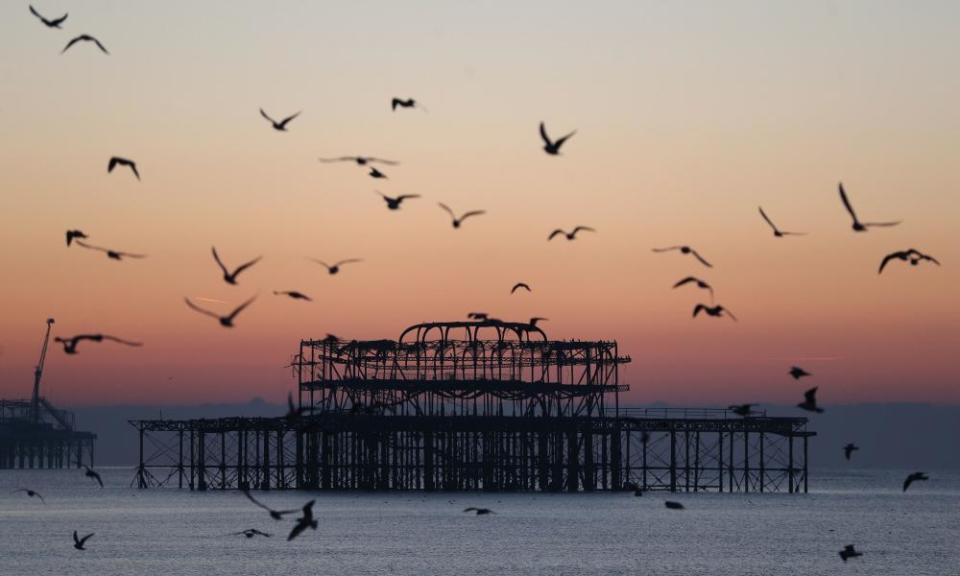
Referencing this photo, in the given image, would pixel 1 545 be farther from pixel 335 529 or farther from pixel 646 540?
pixel 646 540

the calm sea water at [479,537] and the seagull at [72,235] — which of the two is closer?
the seagull at [72,235]

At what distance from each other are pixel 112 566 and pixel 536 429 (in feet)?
131

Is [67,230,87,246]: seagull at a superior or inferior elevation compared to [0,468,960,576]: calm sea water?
superior

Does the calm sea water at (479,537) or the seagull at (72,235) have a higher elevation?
the seagull at (72,235)

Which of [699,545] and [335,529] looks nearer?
[699,545]

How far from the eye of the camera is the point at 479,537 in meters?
103

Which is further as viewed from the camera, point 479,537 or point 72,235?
point 479,537

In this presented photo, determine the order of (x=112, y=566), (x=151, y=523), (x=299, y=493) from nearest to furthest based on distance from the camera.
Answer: (x=112, y=566), (x=151, y=523), (x=299, y=493)

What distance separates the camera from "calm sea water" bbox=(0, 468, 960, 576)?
84750mm

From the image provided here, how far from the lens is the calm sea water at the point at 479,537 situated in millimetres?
84750

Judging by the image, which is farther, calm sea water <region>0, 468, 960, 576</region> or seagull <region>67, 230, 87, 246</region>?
calm sea water <region>0, 468, 960, 576</region>

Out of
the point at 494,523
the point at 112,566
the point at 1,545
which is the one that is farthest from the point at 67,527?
the point at 112,566

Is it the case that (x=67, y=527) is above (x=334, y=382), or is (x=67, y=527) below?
below

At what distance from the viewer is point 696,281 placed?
A: 3472 cm
